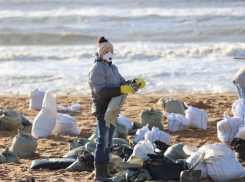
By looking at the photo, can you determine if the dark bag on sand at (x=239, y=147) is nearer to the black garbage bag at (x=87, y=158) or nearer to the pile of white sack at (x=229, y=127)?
the pile of white sack at (x=229, y=127)

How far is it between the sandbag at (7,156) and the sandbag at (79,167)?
85cm

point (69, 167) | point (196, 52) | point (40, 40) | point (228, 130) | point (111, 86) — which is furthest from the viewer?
point (40, 40)

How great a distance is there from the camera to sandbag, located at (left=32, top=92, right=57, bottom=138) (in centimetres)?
631

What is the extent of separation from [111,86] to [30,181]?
1187mm

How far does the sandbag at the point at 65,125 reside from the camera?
6656 millimetres

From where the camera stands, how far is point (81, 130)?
6961 millimetres

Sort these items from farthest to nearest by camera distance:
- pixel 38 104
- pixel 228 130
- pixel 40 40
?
pixel 40 40, pixel 38 104, pixel 228 130

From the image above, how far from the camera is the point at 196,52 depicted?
17.1 meters

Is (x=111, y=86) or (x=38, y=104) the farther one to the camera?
(x=38, y=104)

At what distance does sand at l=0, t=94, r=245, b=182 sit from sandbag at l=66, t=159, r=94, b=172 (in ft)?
0.25

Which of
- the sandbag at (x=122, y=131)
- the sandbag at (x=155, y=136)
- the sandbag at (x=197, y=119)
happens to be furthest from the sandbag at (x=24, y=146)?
the sandbag at (x=197, y=119)

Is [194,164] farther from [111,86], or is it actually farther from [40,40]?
[40,40]

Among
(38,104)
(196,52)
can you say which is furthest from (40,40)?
(38,104)

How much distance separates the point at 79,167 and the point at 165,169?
994 millimetres
